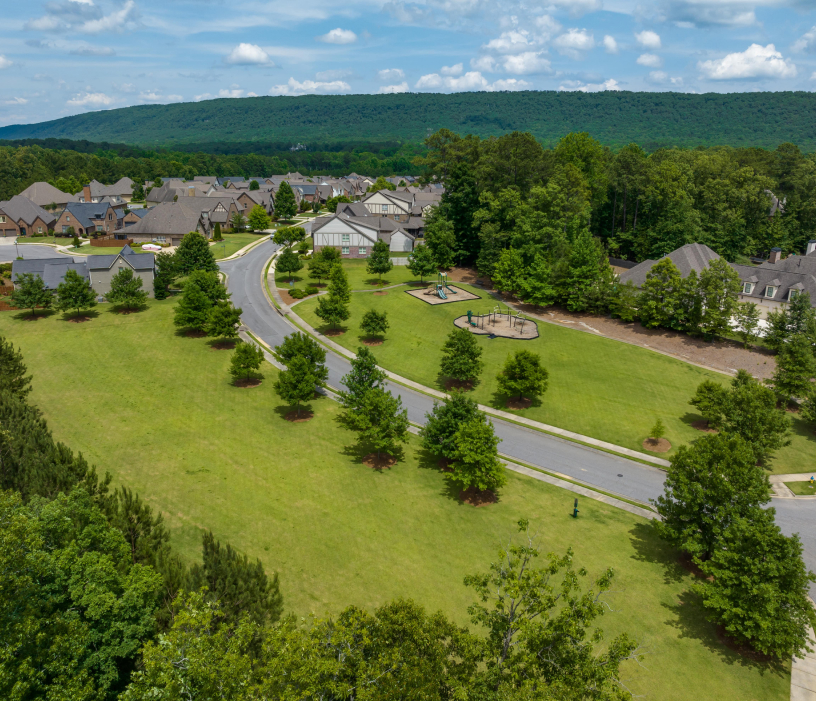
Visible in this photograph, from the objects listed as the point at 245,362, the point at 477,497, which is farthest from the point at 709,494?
the point at 245,362

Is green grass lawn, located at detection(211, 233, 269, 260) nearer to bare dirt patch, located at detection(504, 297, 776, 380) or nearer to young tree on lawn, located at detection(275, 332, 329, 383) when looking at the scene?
young tree on lawn, located at detection(275, 332, 329, 383)

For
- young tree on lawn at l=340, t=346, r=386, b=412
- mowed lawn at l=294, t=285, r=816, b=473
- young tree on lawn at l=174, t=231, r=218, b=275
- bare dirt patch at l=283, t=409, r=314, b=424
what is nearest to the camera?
young tree on lawn at l=340, t=346, r=386, b=412

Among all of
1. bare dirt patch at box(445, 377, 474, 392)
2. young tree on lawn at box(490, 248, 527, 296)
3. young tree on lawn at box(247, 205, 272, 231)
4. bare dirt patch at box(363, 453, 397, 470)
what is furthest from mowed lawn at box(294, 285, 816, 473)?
young tree on lawn at box(247, 205, 272, 231)

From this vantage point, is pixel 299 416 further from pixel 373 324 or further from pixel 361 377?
pixel 373 324

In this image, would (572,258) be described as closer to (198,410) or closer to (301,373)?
(301,373)

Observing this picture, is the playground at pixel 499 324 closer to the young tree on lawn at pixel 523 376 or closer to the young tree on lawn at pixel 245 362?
the young tree on lawn at pixel 523 376

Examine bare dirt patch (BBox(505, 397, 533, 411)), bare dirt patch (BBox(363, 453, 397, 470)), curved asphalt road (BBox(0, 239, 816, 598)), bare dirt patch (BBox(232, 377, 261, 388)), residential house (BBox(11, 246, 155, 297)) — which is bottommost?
curved asphalt road (BBox(0, 239, 816, 598))

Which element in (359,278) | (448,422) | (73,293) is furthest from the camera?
(359,278)

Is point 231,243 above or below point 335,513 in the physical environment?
above
